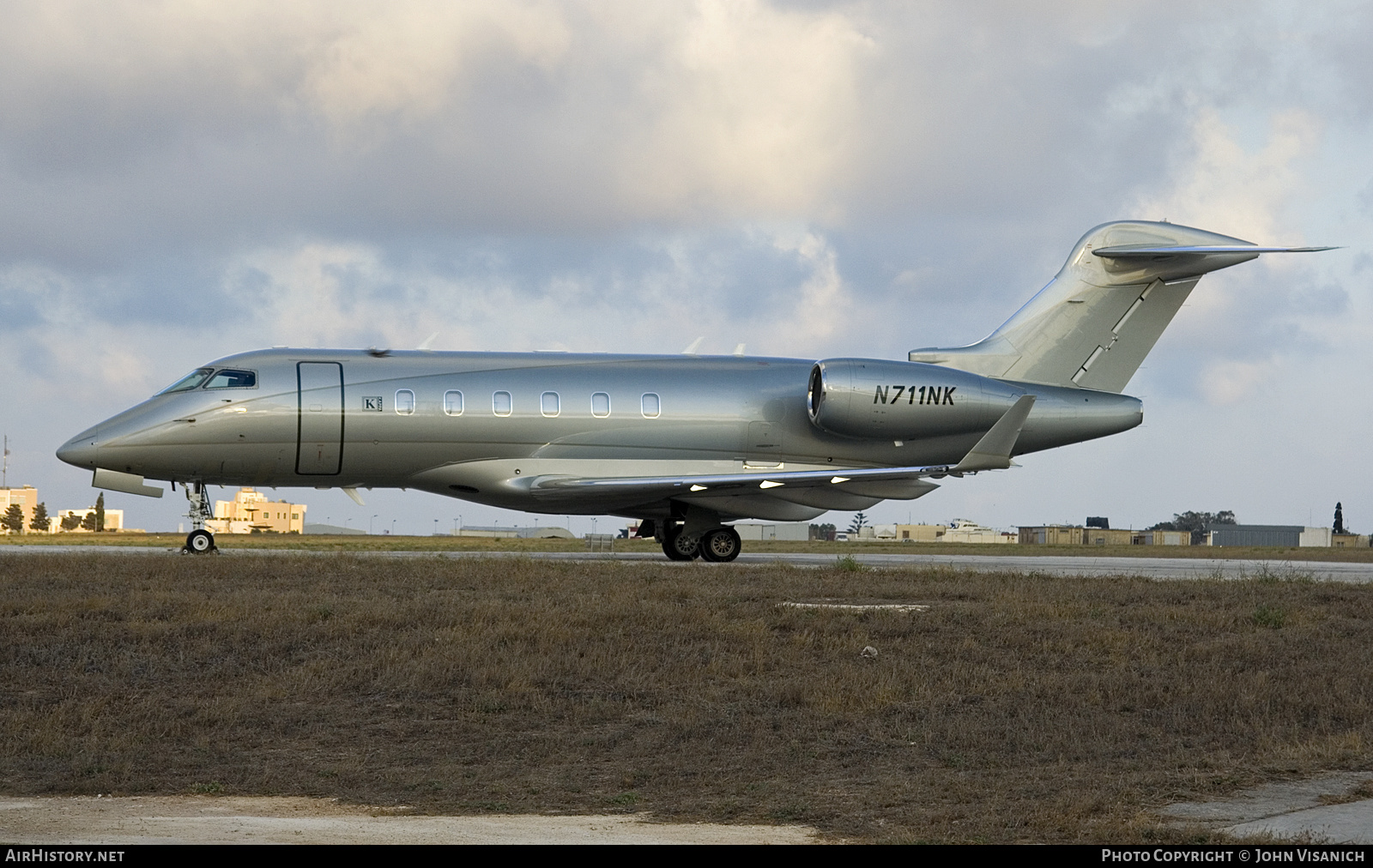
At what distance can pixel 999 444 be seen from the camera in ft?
79.1

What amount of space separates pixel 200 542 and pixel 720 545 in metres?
9.51

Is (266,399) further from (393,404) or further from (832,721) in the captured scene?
(832,721)

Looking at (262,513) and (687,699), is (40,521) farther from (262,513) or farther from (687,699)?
(687,699)

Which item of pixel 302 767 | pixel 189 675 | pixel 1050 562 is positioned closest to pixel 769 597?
pixel 189 675

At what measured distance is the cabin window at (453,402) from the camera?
82.6 ft

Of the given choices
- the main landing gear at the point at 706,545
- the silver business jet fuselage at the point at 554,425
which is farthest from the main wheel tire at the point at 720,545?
the silver business jet fuselage at the point at 554,425

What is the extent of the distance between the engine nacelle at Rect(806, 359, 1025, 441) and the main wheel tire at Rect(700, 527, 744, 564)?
9.00ft

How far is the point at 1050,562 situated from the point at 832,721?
2126 centimetres

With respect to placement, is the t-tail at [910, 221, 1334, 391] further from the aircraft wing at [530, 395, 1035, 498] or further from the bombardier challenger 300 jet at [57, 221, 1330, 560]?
the aircraft wing at [530, 395, 1035, 498]

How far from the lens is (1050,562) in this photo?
31.8 m

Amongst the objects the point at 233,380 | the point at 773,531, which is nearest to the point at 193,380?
the point at 233,380

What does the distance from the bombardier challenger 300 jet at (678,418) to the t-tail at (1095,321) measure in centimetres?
4

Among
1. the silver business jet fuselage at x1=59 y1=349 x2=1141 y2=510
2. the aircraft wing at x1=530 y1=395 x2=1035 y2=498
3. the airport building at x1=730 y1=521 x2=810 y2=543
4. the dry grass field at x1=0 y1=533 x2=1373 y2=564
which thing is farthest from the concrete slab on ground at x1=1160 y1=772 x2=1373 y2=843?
the airport building at x1=730 y1=521 x2=810 y2=543

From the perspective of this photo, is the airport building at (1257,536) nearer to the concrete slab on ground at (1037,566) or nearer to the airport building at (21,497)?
the concrete slab on ground at (1037,566)
